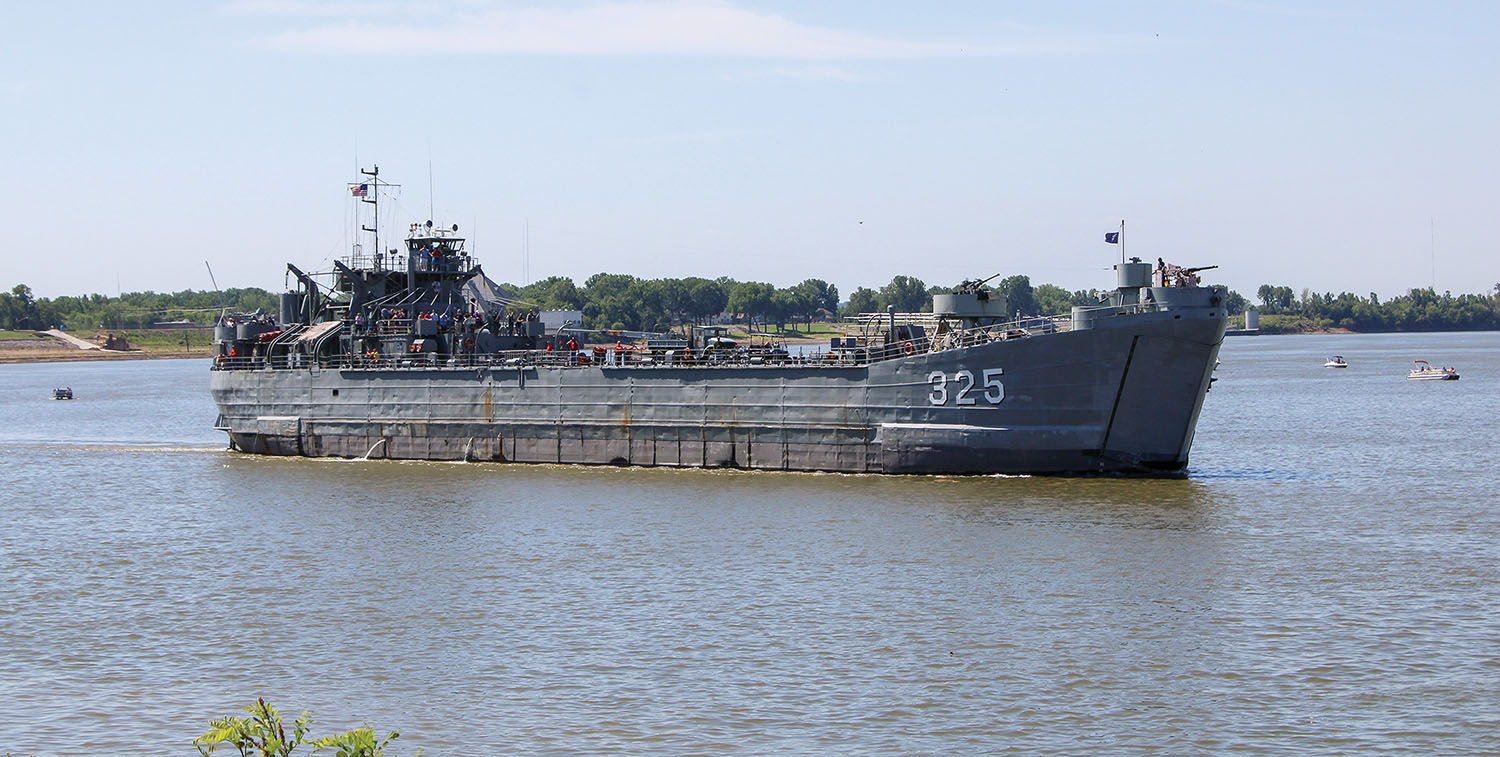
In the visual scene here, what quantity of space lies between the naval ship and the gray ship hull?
0.06 m

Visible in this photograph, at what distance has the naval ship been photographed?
36500 mm

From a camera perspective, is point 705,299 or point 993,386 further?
point 705,299

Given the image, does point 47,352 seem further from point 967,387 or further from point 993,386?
point 993,386

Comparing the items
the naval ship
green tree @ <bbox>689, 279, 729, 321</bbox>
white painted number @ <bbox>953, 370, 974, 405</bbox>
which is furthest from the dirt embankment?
white painted number @ <bbox>953, 370, 974, 405</bbox>

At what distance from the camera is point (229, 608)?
81.5ft

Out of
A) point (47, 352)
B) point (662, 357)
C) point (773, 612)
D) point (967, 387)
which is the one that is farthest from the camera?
point (47, 352)

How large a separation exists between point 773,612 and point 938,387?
1558cm

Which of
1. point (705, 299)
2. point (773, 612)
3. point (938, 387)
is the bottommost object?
point (773, 612)

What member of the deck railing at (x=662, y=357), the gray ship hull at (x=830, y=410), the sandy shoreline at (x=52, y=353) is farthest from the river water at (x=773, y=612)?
the sandy shoreline at (x=52, y=353)

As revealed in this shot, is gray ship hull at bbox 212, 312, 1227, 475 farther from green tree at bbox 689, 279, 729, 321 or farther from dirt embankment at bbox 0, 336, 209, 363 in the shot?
dirt embankment at bbox 0, 336, 209, 363

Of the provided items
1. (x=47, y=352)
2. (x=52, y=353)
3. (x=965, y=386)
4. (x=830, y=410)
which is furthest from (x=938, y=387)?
(x=47, y=352)

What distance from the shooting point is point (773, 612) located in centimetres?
2338

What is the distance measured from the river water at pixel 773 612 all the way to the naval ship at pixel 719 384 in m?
1.29

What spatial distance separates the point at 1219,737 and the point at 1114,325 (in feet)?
66.4
